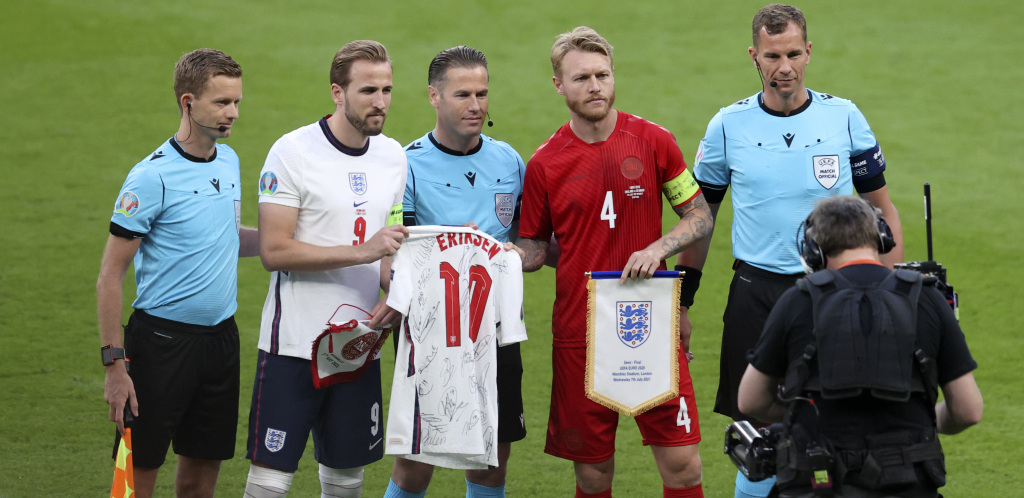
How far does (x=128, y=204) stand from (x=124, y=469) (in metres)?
0.90

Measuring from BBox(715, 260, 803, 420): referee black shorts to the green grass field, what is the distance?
4.48 ft

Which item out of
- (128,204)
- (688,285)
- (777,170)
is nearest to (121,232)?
(128,204)

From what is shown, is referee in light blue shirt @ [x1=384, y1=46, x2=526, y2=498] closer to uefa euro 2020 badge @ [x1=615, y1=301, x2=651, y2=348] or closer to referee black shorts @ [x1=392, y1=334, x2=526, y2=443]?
referee black shorts @ [x1=392, y1=334, x2=526, y2=443]

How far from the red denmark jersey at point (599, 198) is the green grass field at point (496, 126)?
1.75m

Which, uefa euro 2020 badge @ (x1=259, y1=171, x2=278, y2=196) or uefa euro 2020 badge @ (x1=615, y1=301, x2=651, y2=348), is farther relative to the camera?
uefa euro 2020 badge @ (x1=615, y1=301, x2=651, y2=348)

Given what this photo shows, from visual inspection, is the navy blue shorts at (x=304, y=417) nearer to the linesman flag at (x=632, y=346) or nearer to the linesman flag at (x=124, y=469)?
the linesman flag at (x=124, y=469)

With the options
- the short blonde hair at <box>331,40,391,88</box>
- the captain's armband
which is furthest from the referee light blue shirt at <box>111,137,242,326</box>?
the captain's armband

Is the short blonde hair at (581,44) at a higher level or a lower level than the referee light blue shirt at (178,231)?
higher

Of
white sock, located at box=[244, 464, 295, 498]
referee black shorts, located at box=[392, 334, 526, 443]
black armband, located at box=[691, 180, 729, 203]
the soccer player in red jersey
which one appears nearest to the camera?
white sock, located at box=[244, 464, 295, 498]

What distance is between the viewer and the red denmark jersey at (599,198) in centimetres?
371

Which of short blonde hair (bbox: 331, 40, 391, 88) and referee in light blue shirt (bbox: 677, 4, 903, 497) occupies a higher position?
short blonde hair (bbox: 331, 40, 391, 88)

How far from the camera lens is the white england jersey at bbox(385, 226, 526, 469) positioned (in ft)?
11.5

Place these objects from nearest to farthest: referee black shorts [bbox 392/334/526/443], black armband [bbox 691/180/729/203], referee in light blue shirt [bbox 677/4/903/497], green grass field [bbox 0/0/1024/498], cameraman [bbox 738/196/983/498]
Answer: cameraman [bbox 738/196/983/498]
referee in light blue shirt [bbox 677/4/903/497]
referee black shorts [bbox 392/334/526/443]
black armband [bbox 691/180/729/203]
green grass field [bbox 0/0/1024/498]

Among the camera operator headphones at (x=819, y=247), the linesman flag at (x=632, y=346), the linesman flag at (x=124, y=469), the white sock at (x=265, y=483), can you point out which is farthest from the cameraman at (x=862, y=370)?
the linesman flag at (x=124, y=469)
